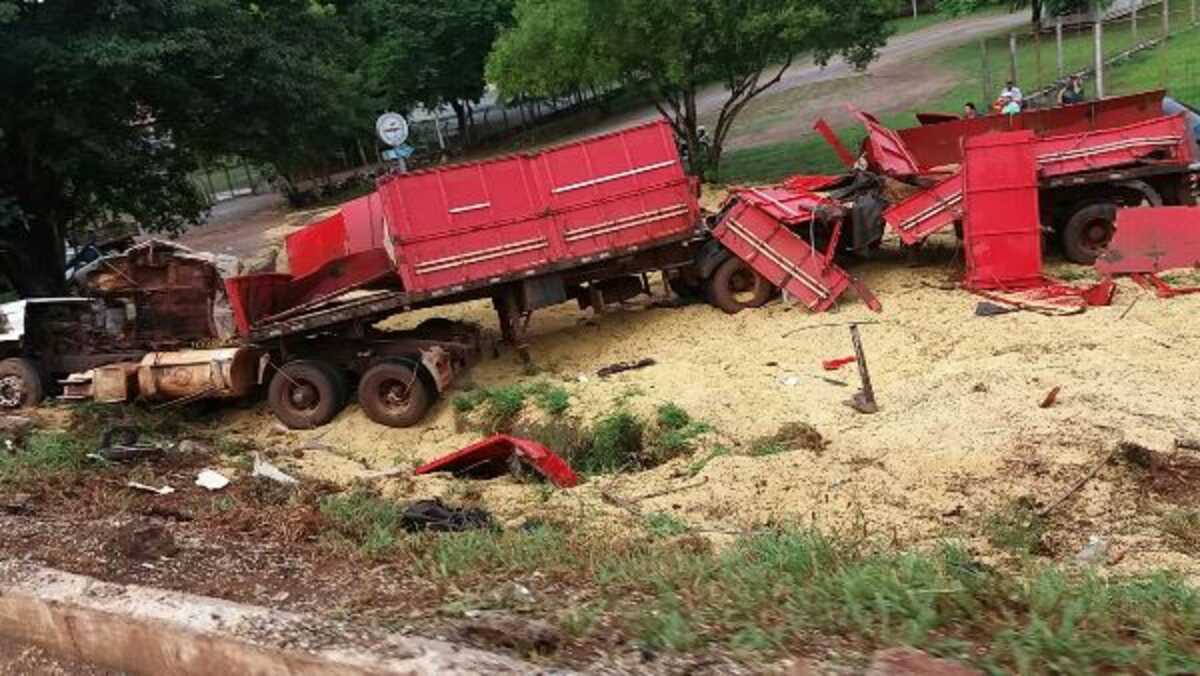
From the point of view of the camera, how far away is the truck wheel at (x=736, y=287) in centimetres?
1394

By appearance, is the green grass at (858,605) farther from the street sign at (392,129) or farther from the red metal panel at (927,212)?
the street sign at (392,129)

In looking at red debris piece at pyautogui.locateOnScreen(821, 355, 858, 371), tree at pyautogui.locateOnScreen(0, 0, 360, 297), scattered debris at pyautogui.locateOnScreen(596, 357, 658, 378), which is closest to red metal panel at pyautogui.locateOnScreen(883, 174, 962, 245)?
red debris piece at pyautogui.locateOnScreen(821, 355, 858, 371)

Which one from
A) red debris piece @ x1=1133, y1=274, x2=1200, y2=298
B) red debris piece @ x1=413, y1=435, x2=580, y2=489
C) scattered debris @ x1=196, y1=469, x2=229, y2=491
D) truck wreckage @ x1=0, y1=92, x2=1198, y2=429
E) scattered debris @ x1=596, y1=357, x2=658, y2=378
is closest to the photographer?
scattered debris @ x1=196, y1=469, x2=229, y2=491

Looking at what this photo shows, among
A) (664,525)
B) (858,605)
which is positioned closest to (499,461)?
(664,525)

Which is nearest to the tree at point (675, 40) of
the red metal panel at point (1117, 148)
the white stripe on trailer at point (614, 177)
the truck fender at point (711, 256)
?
the truck fender at point (711, 256)

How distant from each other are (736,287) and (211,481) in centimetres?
775

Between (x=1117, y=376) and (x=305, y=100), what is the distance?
41.6ft

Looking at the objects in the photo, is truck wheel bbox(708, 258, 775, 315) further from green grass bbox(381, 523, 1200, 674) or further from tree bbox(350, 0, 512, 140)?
tree bbox(350, 0, 512, 140)

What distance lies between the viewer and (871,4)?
21.4 metres

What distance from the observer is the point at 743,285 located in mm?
14141

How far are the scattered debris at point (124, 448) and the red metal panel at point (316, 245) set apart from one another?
11.4 feet

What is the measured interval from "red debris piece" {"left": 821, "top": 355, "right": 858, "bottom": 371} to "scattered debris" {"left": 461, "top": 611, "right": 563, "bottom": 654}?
7.90 metres

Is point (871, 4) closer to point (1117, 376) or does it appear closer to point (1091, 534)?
point (1117, 376)

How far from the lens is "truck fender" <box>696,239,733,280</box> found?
13.9 metres
